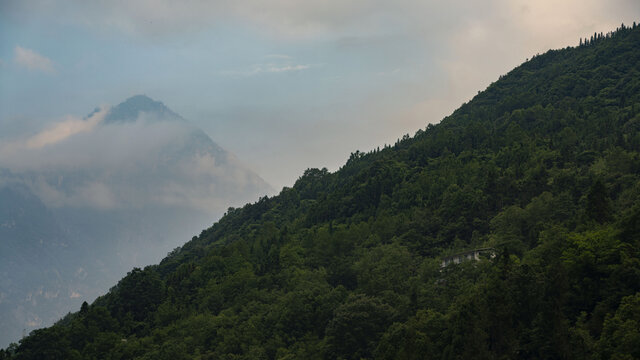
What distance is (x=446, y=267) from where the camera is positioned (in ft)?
252

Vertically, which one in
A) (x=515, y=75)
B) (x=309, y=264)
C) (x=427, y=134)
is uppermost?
(x=515, y=75)

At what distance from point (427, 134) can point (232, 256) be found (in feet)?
150

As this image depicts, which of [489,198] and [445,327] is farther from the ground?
[489,198]

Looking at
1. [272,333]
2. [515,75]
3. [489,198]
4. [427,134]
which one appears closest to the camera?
[272,333]

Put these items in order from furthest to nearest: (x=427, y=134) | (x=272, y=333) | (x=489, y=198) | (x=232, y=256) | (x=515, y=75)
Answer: (x=515, y=75), (x=427, y=134), (x=232, y=256), (x=489, y=198), (x=272, y=333)

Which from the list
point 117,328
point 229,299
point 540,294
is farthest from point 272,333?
point 540,294

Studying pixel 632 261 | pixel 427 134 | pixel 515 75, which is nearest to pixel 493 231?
pixel 632 261

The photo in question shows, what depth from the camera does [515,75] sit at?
164125mm

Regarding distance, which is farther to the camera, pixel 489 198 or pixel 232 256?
pixel 232 256

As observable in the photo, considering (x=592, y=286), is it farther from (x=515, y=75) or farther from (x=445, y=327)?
(x=515, y=75)

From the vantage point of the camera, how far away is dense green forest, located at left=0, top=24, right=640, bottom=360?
2281 inches

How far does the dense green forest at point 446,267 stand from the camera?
5794 centimetres

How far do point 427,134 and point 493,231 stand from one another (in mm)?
56429

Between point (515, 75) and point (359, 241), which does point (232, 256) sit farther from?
point (515, 75)
